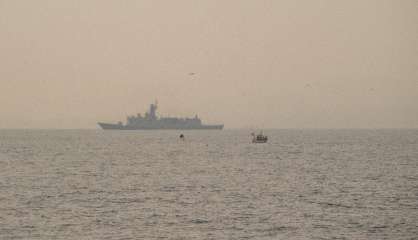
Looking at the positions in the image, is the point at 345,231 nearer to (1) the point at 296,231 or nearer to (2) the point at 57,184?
(1) the point at 296,231

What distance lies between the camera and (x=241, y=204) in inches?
1810

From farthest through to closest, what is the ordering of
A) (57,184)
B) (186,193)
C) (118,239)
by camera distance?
(57,184), (186,193), (118,239)

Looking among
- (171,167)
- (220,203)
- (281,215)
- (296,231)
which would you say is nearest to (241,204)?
(220,203)

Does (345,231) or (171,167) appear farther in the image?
(171,167)

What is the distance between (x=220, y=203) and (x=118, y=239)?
13.1 metres

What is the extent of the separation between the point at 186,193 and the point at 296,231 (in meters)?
17.1

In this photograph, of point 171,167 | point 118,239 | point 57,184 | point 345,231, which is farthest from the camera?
point 171,167

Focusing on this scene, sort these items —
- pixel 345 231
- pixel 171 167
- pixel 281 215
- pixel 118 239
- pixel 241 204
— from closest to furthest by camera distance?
pixel 118 239 → pixel 345 231 → pixel 281 215 → pixel 241 204 → pixel 171 167

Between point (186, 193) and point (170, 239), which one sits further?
point (186, 193)

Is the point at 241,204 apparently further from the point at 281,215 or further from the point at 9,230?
the point at 9,230

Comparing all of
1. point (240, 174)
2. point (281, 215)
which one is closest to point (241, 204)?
point (281, 215)

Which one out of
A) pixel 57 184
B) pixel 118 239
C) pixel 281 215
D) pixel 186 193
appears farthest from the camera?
pixel 57 184

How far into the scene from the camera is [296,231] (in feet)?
118

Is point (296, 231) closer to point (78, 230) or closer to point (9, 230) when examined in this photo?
point (78, 230)
